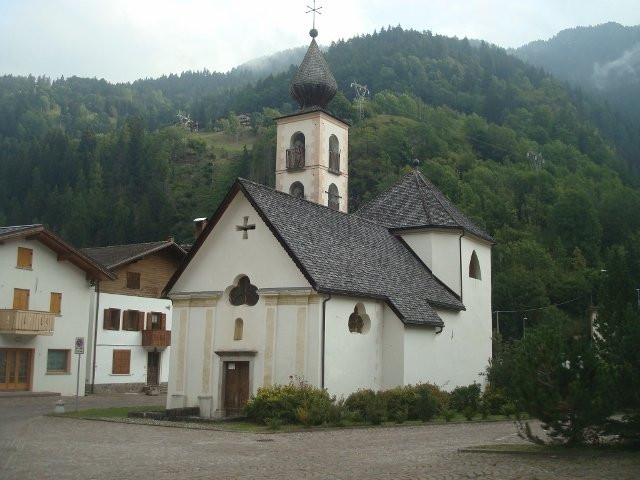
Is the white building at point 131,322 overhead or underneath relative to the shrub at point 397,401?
overhead

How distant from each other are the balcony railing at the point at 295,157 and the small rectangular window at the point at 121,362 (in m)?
14.6

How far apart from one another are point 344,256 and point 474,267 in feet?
31.3

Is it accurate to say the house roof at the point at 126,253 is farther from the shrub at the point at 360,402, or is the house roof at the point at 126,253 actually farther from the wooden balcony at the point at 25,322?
the shrub at the point at 360,402

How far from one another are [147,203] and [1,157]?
150ft

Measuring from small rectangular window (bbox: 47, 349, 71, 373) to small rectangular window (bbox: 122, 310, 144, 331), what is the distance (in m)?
5.72

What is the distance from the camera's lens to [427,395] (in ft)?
75.0

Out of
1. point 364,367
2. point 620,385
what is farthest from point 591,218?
point 620,385

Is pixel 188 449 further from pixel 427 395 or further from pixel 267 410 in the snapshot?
pixel 427 395

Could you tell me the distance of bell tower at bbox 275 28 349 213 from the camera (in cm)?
3753

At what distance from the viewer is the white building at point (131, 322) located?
41812mm

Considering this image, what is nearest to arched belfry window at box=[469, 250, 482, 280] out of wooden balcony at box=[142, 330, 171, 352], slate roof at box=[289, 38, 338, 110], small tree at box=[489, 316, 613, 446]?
slate roof at box=[289, 38, 338, 110]

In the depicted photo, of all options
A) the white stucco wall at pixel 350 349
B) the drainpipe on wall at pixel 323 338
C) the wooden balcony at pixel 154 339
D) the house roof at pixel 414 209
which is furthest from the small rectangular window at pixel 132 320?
the drainpipe on wall at pixel 323 338

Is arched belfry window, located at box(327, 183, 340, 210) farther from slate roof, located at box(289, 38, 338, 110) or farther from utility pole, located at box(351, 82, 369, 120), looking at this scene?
utility pole, located at box(351, 82, 369, 120)

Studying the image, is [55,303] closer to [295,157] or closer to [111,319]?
[111,319]
